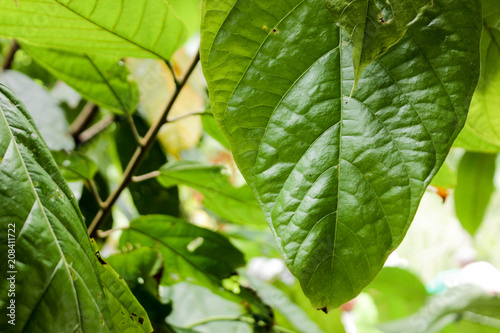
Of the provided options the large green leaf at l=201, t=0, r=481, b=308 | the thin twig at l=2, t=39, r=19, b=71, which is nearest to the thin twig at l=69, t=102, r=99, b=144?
the thin twig at l=2, t=39, r=19, b=71

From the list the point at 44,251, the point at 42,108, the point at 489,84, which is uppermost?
the point at 489,84

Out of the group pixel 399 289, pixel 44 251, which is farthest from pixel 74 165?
pixel 399 289

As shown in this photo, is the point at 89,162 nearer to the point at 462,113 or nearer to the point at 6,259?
the point at 6,259

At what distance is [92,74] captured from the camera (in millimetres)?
506

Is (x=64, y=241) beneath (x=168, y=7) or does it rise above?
beneath

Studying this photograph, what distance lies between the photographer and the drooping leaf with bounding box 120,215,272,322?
50 cm

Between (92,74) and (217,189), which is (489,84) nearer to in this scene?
(217,189)

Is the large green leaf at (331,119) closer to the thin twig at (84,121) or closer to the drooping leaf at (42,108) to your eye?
the drooping leaf at (42,108)

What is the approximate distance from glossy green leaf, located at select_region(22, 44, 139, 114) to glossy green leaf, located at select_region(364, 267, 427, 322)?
511 millimetres

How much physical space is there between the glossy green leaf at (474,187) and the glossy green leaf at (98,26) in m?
0.55

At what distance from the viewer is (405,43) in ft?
0.94

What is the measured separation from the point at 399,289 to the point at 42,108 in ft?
2.33

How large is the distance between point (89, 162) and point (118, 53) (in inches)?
6.4

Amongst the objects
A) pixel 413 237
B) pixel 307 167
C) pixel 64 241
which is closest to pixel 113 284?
pixel 64 241
